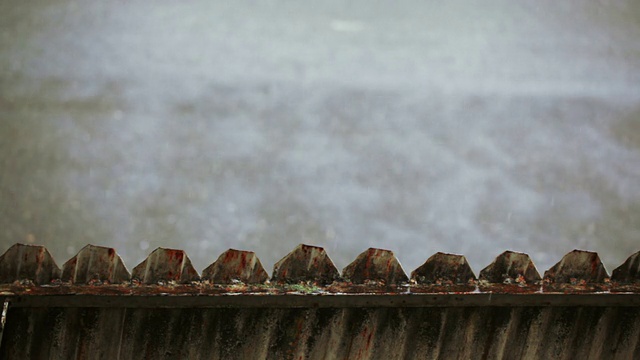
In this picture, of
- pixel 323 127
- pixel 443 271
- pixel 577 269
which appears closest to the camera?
pixel 443 271

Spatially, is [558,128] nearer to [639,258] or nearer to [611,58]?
[611,58]

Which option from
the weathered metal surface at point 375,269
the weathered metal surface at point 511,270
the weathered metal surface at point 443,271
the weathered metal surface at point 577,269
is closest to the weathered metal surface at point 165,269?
the weathered metal surface at point 375,269

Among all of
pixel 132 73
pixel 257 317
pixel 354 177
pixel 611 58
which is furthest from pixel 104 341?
pixel 611 58

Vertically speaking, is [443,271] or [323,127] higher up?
[323,127]

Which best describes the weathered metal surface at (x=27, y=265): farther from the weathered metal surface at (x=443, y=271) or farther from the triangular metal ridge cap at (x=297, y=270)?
the weathered metal surface at (x=443, y=271)

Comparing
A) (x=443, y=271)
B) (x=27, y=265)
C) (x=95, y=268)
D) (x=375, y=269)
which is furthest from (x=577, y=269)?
(x=27, y=265)

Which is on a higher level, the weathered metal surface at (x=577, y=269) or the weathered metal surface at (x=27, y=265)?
the weathered metal surface at (x=577, y=269)

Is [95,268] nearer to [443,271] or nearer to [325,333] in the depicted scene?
[325,333]
